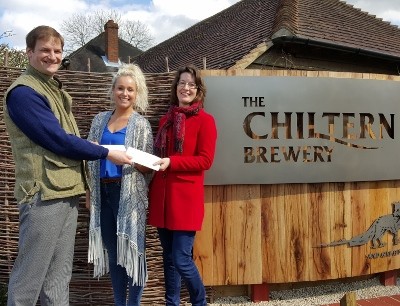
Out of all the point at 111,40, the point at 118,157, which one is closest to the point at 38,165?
the point at 118,157

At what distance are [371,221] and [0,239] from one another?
11.6ft

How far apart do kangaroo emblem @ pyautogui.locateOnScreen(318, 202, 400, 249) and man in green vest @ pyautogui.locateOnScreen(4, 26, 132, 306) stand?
274cm

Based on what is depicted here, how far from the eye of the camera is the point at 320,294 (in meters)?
4.30

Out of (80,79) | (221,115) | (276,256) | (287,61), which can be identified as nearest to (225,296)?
(276,256)

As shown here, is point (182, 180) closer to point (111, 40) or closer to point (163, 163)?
point (163, 163)

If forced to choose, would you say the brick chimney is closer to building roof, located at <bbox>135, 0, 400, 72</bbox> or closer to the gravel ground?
building roof, located at <bbox>135, 0, 400, 72</bbox>

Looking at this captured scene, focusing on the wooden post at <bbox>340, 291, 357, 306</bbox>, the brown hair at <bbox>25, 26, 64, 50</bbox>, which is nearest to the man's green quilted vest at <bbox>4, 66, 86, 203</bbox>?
the brown hair at <bbox>25, 26, 64, 50</bbox>

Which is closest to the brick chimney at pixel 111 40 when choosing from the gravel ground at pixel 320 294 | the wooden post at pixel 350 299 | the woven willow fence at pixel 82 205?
the woven willow fence at pixel 82 205

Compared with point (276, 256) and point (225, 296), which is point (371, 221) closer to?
point (276, 256)

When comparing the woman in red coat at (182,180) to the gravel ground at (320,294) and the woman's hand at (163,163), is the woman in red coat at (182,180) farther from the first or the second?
the gravel ground at (320,294)

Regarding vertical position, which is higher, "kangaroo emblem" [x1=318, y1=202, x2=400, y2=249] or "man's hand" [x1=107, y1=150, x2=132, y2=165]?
"man's hand" [x1=107, y1=150, x2=132, y2=165]

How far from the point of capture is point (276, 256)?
4.02 meters

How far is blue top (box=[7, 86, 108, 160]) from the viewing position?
218 cm

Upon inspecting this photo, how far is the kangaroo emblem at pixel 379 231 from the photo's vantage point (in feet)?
13.8
